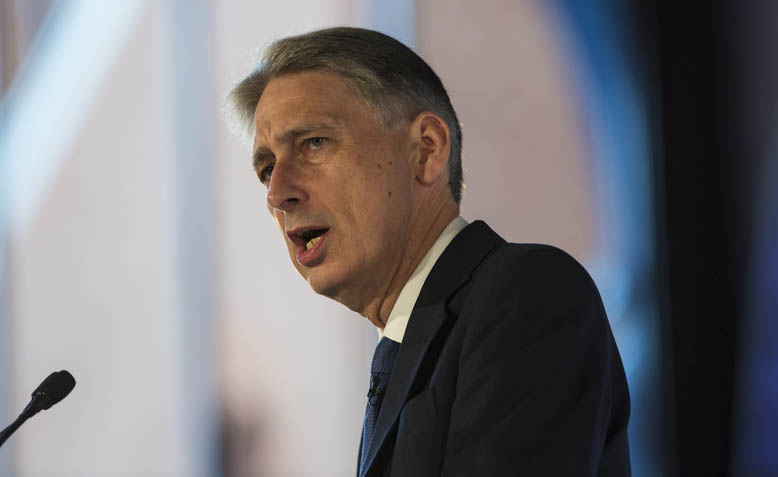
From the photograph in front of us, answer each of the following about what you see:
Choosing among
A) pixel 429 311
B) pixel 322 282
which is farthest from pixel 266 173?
pixel 429 311

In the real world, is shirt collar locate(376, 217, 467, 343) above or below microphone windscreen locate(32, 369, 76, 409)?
above

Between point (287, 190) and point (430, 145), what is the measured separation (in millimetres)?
248

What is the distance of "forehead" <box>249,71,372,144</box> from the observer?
1349 millimetres

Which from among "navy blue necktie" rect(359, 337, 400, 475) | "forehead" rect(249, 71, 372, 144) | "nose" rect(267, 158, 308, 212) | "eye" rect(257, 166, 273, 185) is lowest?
"navy blue necktie" rect(359, 337, 400, 475)

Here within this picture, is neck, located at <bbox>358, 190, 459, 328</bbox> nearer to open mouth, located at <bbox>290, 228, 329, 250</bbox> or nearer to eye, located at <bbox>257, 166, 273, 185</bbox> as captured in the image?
open mouth, located at <bbox>290, 228, 329, 250</bbox>

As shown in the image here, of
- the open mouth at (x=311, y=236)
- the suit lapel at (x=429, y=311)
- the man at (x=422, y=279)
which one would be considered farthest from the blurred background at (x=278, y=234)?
the open mouth at (x=311, y=236)

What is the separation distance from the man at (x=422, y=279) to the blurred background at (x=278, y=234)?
78cm

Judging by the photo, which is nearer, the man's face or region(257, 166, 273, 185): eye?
the man's face

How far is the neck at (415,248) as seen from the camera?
135 cm

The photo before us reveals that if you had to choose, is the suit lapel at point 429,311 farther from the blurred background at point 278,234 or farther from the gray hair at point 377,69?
the blurred background at point 278,234

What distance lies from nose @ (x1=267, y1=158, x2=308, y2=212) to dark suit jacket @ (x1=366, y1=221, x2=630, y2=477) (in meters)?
0.31

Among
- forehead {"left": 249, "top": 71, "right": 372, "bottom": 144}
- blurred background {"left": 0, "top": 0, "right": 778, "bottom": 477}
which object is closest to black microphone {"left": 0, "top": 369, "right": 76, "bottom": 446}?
forehead {"left": 249, "top": 71, "right": 372, "bottom": 144}

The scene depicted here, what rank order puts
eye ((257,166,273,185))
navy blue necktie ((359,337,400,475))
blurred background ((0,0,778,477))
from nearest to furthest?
1. navy blue necktie ((359,337,400,475))
2. eye ((257,166,273,185))
3. blurred background ((0,0,778,477))

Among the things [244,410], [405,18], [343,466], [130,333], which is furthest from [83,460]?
[405,18]
